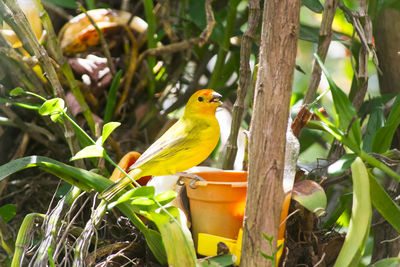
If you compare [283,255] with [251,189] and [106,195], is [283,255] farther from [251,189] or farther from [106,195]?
[106,195]

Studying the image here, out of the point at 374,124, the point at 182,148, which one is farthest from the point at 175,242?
the point at 374,124

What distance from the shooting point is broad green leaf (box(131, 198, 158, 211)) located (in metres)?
0.65

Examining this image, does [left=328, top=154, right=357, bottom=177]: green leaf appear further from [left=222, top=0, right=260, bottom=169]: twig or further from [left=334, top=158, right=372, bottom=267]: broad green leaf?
[left=222, top=0, right=260, bottom=169]: twig

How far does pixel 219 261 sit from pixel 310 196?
0.48 ft

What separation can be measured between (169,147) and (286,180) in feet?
0.61

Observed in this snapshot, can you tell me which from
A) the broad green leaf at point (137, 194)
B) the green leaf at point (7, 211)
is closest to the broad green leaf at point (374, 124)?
the broad green leaf at point (137, 194)

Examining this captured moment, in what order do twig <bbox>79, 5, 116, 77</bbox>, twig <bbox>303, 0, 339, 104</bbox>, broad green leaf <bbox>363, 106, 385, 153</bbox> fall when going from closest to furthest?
twig <bbox>303, 0, 339, 104</bbox> < broad green leaf <bbox>363, 106, 385, 153</bbox> < twig <bbox>79, 5, 116, 77</bbox>

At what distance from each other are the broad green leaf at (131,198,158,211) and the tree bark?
122 millimetres

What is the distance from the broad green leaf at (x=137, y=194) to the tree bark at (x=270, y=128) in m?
0.12

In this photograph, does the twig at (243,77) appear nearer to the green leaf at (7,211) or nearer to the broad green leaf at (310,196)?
the broad green leaf at (310,196)

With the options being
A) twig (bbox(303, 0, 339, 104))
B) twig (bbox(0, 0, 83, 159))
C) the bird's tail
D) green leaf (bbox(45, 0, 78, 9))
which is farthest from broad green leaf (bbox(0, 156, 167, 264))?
green leaf (bbox(45, 0, 78, 9))

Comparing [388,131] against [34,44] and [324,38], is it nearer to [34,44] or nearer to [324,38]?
[324,38]

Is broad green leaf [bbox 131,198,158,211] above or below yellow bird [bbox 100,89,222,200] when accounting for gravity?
below

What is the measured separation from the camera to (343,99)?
2.18ft
